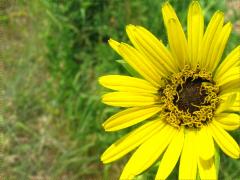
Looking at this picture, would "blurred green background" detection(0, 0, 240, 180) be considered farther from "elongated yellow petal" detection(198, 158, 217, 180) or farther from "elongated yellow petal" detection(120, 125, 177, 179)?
"elongated yellow petal" detection(198, 158, 217, 180)

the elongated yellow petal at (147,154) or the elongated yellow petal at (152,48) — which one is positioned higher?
the elongated yellow petal at (152,48)

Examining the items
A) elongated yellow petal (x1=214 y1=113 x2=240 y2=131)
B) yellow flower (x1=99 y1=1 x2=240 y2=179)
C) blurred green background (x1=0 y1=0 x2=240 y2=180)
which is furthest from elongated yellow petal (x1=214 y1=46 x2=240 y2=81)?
blurred green background (x1=0 y1=0 x2=240 y2=180)

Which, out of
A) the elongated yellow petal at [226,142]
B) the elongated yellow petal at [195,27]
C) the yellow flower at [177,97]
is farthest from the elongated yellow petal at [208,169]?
the elongated yellow petal at [195,27]

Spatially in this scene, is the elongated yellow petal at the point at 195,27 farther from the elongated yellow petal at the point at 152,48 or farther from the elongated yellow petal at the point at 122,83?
the elongated yellow petal at the point at 122,83

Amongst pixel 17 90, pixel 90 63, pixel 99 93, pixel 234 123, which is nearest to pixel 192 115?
pixel 234 123

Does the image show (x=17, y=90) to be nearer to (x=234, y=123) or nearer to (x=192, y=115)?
(x=192, y=115)

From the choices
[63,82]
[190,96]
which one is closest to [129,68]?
[190,96]

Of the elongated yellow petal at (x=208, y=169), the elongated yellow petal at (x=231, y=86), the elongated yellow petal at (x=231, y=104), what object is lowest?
the elongated yellow petal at (x=208, y=169)
